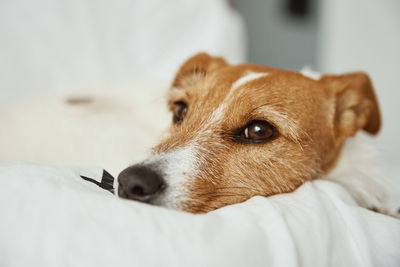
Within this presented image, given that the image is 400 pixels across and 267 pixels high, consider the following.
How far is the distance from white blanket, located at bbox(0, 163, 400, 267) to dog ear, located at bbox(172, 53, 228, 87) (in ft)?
3.14

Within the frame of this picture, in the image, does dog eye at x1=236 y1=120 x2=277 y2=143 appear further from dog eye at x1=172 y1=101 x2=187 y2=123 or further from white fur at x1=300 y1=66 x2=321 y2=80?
white fur at x1=300 y1=66 x2=321 y2=80

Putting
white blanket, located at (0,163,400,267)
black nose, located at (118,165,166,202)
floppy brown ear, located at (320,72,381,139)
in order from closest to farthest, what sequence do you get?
white blanket, located at (0,163,400,267)
black nose, located at (118,165,166,202)
floppy brown ear, located at (320,72,381,139)

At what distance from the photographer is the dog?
3.62 ft

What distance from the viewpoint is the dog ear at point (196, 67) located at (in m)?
1.77

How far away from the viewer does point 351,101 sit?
1.63 m

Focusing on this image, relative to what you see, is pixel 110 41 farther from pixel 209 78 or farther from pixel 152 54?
pixel 209 78

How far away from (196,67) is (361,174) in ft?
3.27

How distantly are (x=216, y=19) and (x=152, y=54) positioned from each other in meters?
0.78

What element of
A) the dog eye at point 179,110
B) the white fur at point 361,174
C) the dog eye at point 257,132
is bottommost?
the white fur at point 361,174

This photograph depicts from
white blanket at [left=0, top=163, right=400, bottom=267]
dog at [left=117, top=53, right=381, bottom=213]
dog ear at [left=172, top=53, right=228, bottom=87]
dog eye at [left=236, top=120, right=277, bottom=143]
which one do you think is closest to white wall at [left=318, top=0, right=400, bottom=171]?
dog at [left=117, top=53, right=381, bottom=213]

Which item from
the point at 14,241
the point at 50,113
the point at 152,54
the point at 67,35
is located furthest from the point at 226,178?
the point at 67,35

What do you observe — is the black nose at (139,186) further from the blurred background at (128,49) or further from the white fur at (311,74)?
the blurred background at (128,49)

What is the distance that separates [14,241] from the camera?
79cm

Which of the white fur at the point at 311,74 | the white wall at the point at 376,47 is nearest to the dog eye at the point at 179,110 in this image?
the white fur at the point at 311,74
